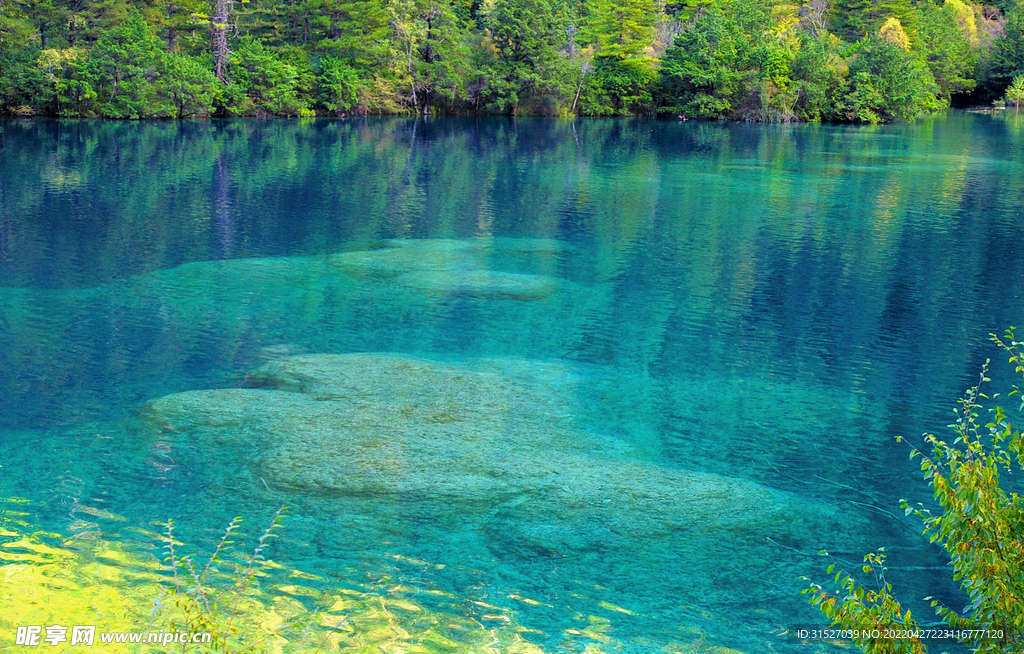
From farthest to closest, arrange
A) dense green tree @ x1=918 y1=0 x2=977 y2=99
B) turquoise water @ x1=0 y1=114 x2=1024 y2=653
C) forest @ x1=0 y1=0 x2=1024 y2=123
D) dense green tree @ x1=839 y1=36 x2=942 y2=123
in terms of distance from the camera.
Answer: dense green tree @ x1=918 y1=0 x2=977 y2=99 → dense green tree @ x1=839 y1=36 x2=942 y2=123 → forest @ x1=0 y1=0 x2=1024 y2=123 → turquoise water @ x1=0 y1=114 x2=1024 y2=653

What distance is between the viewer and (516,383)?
10.1m

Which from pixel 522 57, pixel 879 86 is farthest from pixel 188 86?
pixel 879 86

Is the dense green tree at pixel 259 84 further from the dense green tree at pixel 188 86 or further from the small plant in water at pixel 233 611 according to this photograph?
the small plant in water at pixel 233 611

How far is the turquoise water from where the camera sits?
21.7 feet

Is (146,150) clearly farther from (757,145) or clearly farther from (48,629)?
(48,629)

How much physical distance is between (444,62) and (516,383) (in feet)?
162

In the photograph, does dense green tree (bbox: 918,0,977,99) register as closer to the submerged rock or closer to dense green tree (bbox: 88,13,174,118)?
dense green tree (bbox: 88,13,174,118)

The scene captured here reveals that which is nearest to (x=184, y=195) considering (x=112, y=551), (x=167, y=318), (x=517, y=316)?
(x=167, y=318)

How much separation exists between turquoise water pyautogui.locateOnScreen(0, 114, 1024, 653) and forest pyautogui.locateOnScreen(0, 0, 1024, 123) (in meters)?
26.4

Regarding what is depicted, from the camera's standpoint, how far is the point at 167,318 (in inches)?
498

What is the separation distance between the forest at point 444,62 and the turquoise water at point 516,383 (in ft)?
86.7

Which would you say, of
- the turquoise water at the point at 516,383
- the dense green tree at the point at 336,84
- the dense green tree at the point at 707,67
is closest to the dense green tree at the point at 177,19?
the dense green tree at the point at 336,84

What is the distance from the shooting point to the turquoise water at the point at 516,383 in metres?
6.61

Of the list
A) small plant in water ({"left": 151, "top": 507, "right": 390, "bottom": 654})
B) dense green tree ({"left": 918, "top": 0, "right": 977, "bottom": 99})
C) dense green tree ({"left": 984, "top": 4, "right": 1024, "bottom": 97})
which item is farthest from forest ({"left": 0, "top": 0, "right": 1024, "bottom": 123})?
small plant in water ({"left": 151, "top": 507, "right": 390, "bottom": 654})
